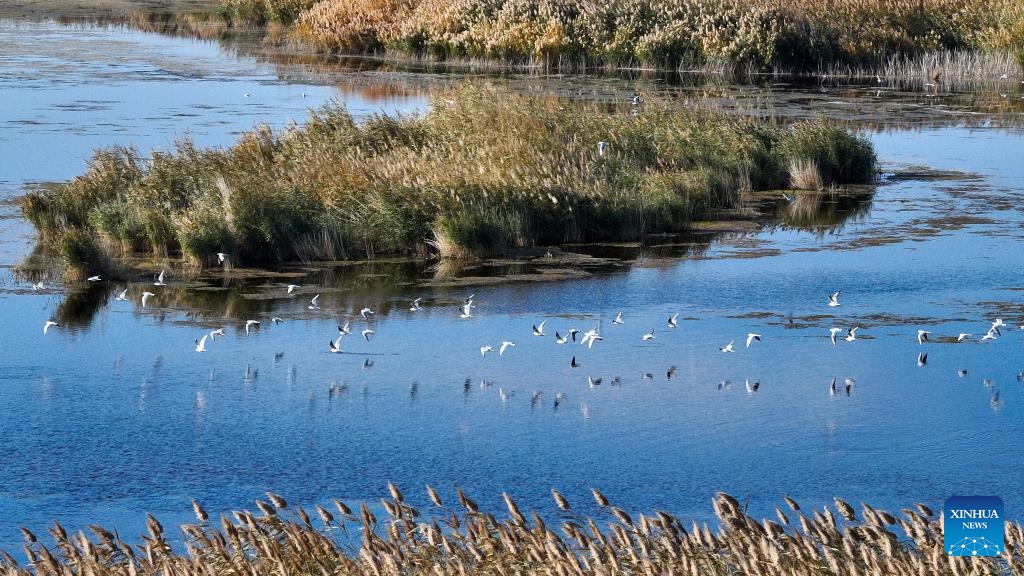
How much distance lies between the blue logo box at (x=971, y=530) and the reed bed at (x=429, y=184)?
9.41m

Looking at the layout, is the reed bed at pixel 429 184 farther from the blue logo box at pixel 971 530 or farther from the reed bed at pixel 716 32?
the reed bed at pixel 716 32

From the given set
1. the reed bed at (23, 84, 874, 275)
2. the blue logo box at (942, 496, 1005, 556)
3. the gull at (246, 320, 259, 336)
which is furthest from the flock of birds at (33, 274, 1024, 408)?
the blue logo box at (942, 496, 1005, 556)

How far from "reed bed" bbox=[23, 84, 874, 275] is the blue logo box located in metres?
9.41

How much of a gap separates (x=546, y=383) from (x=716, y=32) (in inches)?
935

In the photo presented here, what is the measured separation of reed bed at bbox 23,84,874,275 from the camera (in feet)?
49.2

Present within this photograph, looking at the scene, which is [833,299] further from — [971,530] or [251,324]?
[971,530]

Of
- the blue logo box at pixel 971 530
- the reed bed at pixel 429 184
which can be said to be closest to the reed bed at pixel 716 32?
the reed bed at pixel 429 184

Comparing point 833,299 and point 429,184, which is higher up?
point 429,184

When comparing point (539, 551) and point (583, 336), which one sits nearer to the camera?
point (539, 551)

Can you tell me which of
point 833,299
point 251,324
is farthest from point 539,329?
point 833,299

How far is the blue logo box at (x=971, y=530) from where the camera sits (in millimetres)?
5781

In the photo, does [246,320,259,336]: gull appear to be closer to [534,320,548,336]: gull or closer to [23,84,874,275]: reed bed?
[23,84,874,275]: reed bed

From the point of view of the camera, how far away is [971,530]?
5.96 meters

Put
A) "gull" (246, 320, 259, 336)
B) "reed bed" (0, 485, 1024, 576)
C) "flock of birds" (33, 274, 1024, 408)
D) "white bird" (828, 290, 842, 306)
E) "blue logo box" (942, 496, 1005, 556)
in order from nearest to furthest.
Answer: "blue logo box" (942, 496, 1005, 556) → "reed bed" (0, 485, 1024, 576) → "flock of birds" (33, 274, 1024, 408) → "gull" (246, 320, 259, 336) → "white bird" (828, 290, 842, 306)
